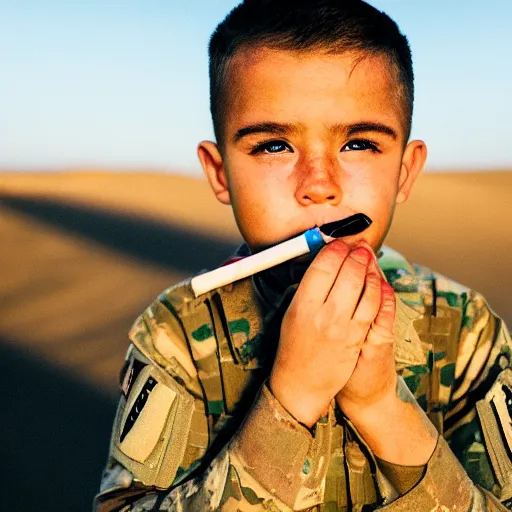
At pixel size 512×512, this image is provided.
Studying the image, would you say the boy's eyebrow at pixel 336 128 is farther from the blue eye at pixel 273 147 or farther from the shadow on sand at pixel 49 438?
the shadow on sand at pixel 49 438

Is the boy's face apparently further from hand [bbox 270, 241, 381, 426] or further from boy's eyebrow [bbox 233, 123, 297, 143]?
hand [bbox 270, 241, 381, 426]

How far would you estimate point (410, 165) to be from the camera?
1.84m

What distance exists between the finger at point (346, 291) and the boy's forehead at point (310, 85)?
0.33 meters

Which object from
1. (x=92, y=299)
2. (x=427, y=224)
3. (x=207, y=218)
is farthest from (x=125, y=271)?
(x=427, y=224)

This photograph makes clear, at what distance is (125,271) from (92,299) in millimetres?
706

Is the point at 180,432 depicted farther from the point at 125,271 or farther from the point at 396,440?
the point at 125,271

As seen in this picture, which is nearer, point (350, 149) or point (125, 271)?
point (350, 149)

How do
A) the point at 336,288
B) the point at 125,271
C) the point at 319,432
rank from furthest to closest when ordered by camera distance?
→ the point at 125,271 → the point at 319,432 → the point at 336,288

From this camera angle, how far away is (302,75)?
5.06 ft

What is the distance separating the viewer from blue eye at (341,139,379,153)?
1559 mm

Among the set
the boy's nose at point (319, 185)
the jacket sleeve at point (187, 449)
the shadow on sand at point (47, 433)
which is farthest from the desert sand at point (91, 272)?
the boy's nose at point (319, 185)

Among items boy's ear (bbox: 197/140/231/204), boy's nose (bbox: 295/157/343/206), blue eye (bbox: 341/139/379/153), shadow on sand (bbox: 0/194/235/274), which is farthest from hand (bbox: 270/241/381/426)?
shadow on sand (bbox: 0/194/235/274)

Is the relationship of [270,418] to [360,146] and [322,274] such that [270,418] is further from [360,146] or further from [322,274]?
[360,146]

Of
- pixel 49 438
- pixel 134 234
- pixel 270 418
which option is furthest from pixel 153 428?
pixel 134 234
